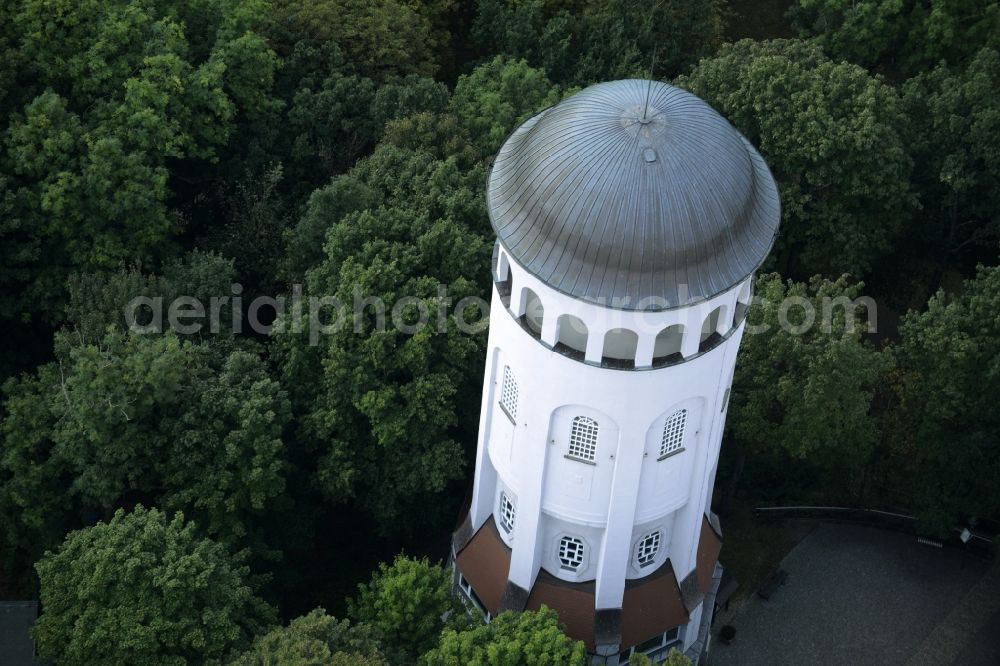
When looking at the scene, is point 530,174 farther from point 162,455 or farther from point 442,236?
point 162,455

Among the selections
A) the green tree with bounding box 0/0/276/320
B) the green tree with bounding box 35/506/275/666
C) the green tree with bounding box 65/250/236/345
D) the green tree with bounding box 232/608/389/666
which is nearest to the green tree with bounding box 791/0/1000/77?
the green tree with bounding box 0/0/276/320

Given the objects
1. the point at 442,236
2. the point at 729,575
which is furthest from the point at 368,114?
the point at 729,575

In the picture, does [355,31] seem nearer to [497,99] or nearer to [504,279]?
[497,99]

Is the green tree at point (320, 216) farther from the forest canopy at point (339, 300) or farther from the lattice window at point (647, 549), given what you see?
the lattice window at point (647, 549)

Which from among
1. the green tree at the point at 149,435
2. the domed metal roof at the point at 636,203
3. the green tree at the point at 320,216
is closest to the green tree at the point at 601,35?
the green tree at the point at 320,216

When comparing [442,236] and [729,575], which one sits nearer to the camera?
[442,236]

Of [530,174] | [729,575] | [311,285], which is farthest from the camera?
[729,575]
